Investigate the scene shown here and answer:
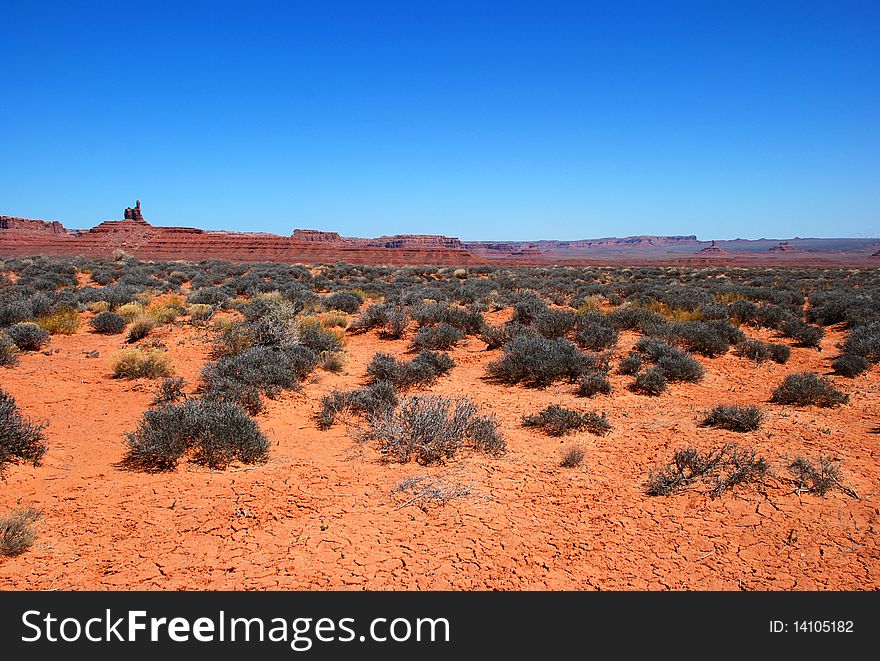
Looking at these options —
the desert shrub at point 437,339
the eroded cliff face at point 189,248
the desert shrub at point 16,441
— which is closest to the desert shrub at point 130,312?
the desert shrub at point 437,339

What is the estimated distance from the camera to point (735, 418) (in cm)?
619

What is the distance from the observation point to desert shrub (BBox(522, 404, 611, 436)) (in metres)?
6.20

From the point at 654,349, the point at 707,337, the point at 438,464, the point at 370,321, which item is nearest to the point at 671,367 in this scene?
the point at 654,349

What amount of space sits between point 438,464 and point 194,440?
8.68 feet

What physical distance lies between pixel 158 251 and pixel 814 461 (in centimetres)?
6397

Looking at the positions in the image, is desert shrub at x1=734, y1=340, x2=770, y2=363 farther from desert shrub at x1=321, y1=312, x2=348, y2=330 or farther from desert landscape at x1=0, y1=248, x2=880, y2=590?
desert shrub at x1=321, y1=312, x2=348, y2=330

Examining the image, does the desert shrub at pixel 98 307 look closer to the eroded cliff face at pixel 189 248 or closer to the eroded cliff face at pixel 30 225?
the eroded cliff face at pixel 189 248

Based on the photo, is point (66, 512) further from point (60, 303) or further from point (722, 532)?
point (60, 303)

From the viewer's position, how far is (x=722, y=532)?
3865 mm

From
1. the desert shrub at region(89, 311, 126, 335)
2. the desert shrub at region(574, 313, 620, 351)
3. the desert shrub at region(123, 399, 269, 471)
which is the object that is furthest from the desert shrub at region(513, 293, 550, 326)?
the desert shrub at region(89, 311, 126, 335)

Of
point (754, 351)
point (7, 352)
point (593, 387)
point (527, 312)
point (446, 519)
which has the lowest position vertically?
point (446, 519)

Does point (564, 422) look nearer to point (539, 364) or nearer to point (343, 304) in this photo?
point (539, 364)

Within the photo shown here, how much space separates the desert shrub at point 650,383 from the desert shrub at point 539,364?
0.87 meters

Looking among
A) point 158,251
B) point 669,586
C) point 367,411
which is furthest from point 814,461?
point 158,251
